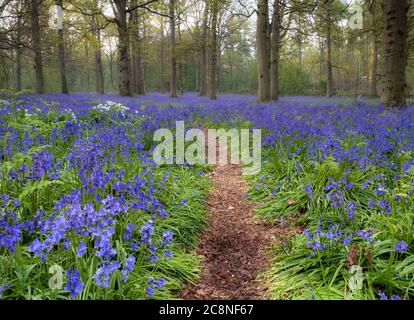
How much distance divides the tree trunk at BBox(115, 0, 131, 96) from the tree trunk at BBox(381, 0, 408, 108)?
429 inches

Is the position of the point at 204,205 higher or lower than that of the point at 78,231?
lower

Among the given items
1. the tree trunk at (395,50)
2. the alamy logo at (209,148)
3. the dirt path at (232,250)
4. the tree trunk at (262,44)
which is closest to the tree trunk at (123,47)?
the tree trunk at (262,44)

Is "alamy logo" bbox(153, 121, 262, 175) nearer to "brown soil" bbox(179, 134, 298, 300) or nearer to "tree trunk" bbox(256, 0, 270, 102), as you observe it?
"brown soil" bbox(179, 134, 298, 300)

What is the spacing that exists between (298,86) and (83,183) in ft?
112

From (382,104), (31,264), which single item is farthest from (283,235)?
(382,104)

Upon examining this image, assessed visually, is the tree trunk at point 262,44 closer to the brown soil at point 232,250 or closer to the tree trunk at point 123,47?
the tree trunk at point 123,47

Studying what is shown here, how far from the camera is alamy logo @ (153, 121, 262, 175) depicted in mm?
5875

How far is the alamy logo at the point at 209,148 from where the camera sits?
231 inches

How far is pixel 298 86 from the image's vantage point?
34750 millimetres

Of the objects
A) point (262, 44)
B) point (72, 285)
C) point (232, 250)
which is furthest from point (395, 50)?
point (72, 285)

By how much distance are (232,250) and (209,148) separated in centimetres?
445

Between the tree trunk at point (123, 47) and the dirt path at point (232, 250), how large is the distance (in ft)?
40.8

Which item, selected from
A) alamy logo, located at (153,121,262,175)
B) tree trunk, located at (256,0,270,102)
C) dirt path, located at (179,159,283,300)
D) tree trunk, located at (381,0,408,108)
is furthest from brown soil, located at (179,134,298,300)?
tree trunk, located at (256,0,270,102)
